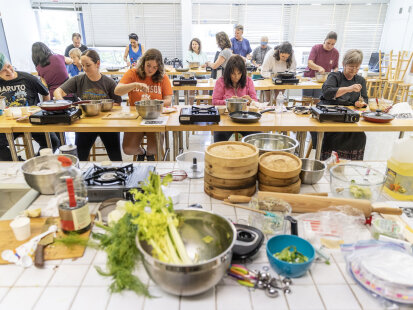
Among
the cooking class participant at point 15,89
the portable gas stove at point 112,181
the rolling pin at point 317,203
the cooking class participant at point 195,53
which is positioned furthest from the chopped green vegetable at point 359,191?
the cooking class participant at point 195,53

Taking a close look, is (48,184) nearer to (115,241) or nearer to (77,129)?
(115,241)

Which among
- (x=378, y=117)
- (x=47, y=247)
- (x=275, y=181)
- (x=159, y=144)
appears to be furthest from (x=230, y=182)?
(x=378, y=117)

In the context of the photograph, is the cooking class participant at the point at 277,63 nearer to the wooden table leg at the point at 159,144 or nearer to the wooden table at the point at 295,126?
the wooden table at the point at 295,126

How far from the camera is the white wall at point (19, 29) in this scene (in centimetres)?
689

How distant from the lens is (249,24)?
838cm

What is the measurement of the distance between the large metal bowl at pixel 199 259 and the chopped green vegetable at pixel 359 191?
761 millimetres

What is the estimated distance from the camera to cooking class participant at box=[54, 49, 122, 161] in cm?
322

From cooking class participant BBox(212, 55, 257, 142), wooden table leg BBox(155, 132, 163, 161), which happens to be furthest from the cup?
cooking class participant BBox(212, 55, 257, 142)

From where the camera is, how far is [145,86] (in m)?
3.04

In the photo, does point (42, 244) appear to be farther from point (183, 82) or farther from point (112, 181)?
point (183, 82)

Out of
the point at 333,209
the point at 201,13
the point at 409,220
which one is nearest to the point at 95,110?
the point at 333,209

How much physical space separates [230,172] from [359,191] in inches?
25.5

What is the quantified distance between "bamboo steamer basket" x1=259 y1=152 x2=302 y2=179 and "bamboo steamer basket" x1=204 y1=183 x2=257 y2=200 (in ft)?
0.39

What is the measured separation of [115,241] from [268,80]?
4797 millimetres
